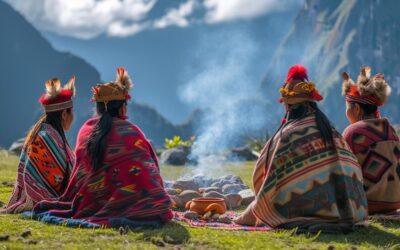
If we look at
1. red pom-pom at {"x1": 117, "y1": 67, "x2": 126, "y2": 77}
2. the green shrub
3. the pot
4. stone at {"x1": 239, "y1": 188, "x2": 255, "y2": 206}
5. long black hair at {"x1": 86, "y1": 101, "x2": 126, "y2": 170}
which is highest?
the green shrub

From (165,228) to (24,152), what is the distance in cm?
299

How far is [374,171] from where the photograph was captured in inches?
319

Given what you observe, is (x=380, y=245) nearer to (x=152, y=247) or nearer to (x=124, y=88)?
(x=152, y=247)

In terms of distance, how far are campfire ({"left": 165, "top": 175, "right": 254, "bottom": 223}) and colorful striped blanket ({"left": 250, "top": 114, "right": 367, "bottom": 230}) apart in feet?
3.77

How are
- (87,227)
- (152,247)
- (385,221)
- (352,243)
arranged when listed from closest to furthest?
(152,247)
(352,243)
(87,227)
(385,221)

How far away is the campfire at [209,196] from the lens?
8.44 metres

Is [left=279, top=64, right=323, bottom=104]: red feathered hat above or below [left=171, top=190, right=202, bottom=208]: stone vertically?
above

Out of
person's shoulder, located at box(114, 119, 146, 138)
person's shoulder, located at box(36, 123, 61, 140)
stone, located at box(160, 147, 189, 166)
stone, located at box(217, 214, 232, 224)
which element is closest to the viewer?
person's shoulder, located at box(114, 119, 146, 138)

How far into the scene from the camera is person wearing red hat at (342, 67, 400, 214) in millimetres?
8055

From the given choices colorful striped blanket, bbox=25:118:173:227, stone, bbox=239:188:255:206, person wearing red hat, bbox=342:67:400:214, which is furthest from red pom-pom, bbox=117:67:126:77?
stone, bbox=239:188:255:206

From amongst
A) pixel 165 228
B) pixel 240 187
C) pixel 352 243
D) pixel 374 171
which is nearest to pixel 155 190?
pixel 165 228

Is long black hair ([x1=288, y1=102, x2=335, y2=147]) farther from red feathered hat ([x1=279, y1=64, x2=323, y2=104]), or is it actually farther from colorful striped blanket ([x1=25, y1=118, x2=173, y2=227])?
colorful striped blanket ([x1=25, y1=118, x2=173, y2=227])

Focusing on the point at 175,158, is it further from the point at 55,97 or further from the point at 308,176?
the point at 308,176

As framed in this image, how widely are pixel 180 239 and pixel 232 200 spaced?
11.9 ft
